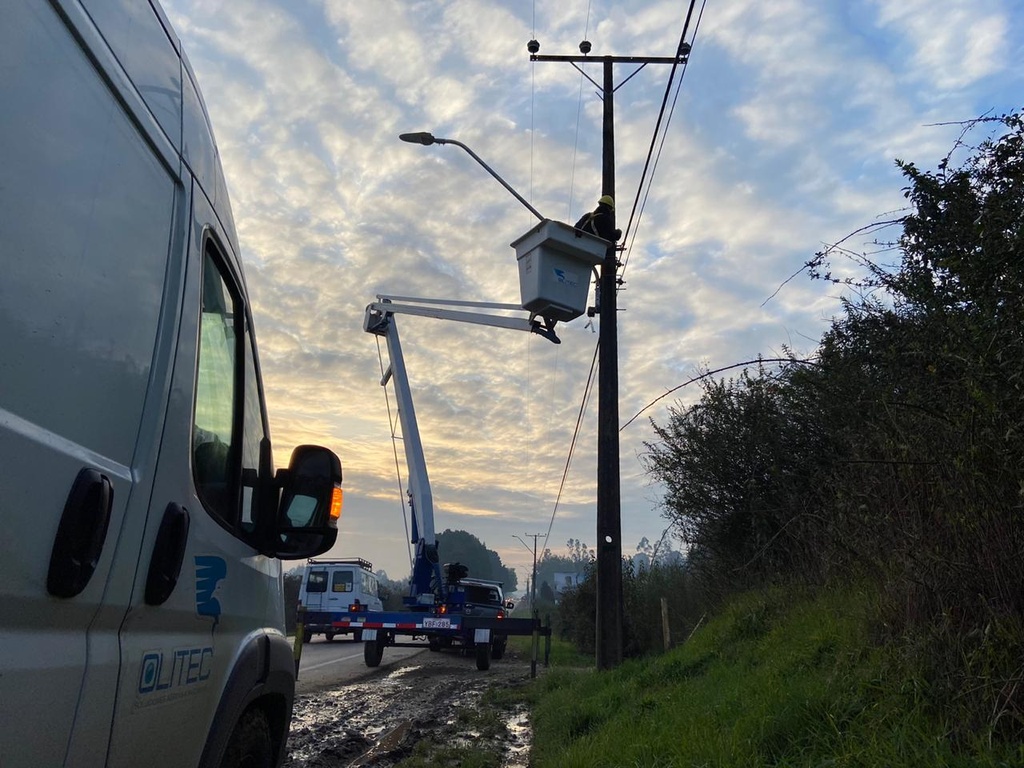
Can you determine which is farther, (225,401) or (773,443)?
(773,443)

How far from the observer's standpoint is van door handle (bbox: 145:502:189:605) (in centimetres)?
183

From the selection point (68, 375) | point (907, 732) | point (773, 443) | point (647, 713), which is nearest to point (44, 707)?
point (68, 375)

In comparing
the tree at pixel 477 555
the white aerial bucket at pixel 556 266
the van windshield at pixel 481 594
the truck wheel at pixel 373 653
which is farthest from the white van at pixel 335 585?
the tree at pixel 477 555

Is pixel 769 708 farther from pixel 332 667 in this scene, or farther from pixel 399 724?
pixel 332 667

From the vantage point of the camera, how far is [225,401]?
2619 mm

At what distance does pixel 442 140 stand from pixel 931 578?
8.48m

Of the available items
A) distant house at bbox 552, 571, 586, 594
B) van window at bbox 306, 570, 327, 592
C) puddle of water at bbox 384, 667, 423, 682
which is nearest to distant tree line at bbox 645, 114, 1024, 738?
puddle of water at bbox 384, 667, 423, 682

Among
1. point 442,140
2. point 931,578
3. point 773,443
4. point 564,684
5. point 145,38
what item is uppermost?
point 442,140

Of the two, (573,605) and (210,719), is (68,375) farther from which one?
(573,605)

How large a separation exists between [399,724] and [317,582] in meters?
16.0

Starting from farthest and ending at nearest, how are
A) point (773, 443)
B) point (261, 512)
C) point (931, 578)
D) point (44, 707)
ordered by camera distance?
1. point (773, 443)
2. point (931, 578)
3. point (261, 512)
4. point (44, 707)

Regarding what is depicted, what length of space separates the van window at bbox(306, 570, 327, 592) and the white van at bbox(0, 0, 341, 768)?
21.9m

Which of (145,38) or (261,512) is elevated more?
(145,38)

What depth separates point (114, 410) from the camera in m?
1.66
